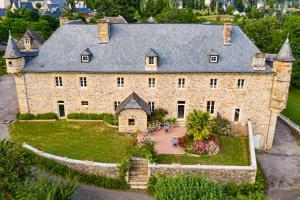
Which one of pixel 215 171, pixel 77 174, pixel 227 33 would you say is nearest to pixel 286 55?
pixel 227 33

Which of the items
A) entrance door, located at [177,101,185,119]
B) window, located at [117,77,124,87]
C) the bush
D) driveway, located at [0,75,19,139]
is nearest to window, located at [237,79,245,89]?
the bush

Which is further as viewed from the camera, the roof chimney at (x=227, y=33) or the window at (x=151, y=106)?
the window at (x=151, y=106)

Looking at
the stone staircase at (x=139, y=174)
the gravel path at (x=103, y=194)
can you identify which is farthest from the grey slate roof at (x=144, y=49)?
the gravel path at (x=103, y=194)

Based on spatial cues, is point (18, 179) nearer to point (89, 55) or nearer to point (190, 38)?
point (89, 55)

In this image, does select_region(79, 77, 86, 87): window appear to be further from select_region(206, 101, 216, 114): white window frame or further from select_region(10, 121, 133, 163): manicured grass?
select_region(206, 101, 216, 114): white window frame

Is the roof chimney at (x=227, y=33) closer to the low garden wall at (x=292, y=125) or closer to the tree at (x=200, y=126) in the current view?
the tree at (x=200, y=126)

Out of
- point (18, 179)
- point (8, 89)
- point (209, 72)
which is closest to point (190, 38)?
point (209, 72)

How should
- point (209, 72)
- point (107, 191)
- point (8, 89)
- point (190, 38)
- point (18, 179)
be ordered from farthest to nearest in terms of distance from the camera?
1. point (8, 89)
2. point (190, 38)
3. point (209, 72)
4. point (107, 191)
5. point (18, 179)
